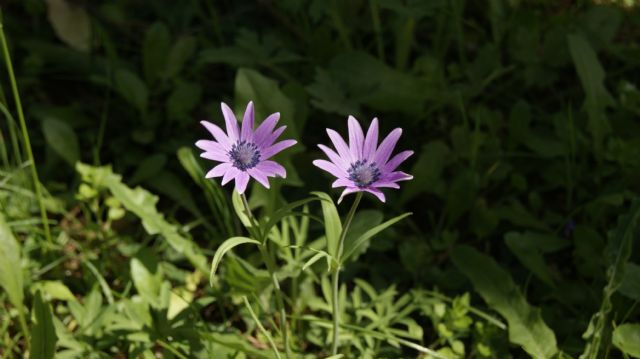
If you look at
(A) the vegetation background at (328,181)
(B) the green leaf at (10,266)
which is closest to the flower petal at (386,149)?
(A) the vegetation background at (328,181)

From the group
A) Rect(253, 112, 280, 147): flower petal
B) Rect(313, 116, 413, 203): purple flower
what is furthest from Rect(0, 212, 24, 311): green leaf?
Rect(313, 116, 413, 203): purple flower

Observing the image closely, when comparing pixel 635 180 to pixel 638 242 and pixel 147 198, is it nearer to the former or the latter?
pixel 638 242

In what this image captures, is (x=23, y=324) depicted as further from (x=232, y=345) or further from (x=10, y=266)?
(x=232, y=345)

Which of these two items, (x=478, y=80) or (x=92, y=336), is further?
(x=478, y=80)

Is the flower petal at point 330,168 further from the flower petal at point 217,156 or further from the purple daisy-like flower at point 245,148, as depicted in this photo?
the flower petal at point 217,156

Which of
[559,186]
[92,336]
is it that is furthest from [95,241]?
[559,186]

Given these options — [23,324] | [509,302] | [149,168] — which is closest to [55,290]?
[23,324]
